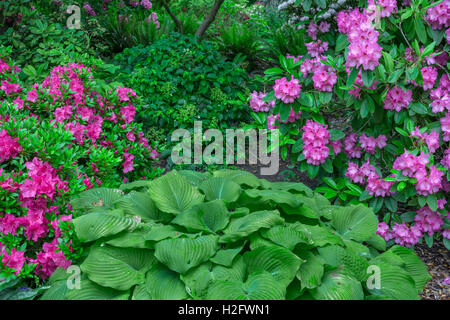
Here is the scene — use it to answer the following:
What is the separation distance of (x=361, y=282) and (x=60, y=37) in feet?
12.5

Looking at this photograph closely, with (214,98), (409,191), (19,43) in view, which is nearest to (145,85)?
(214,98)

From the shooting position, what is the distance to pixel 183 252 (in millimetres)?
1781

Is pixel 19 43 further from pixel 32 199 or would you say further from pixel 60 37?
pixel 32 199

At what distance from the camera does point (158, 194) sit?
85.0 inches

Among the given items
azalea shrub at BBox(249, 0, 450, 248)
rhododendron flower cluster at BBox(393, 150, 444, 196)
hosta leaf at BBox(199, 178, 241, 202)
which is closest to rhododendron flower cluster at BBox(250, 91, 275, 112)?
azalea shrub at BBox(249, 0, 450, 248)

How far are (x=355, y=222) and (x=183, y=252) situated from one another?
38.2 inches

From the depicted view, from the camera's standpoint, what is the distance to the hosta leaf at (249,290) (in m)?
1.65

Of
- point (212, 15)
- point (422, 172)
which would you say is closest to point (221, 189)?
point (422, 172)

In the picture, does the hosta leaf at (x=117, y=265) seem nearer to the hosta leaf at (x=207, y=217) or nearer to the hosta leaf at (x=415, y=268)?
the hosta leaf at (x=207, y=217)

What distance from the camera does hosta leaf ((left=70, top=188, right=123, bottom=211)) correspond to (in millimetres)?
2240

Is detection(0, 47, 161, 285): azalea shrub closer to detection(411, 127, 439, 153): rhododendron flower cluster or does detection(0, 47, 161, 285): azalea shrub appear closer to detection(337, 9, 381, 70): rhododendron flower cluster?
detection(337, 9, 381, 70): rhododendron flower cluster

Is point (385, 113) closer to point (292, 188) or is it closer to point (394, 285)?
point (292, 188)

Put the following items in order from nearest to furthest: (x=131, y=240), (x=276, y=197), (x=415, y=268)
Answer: (x=131, y=240) → (x=276, y=197) → (x=415, y=268)

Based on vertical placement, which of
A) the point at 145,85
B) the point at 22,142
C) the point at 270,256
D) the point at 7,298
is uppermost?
the point at 145,85
